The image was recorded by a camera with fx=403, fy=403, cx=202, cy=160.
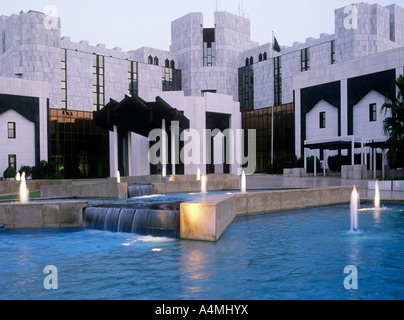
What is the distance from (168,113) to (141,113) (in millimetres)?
2518

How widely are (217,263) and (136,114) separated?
2449 centimetres

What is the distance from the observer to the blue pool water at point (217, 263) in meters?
5.61

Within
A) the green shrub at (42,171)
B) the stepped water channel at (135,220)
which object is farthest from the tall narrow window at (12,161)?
the stepped water channel at (135,220)

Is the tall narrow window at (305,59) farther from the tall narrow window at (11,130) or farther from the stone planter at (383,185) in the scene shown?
the stone planter at (383,185)

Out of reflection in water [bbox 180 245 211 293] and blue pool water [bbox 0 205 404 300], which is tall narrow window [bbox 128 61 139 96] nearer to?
blue pool water [bbox 0 205 404 300]

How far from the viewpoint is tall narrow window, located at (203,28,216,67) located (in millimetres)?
85250

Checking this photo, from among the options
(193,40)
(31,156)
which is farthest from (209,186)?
(193,40)

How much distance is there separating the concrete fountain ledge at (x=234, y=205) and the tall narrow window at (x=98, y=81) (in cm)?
6803

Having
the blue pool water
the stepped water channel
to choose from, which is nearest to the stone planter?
the blue pool water

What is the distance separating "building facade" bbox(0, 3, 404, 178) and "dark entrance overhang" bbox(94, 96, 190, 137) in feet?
6.12

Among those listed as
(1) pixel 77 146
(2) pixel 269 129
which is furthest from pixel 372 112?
(1) pixel 77 146

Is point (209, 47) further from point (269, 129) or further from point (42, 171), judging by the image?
point (42, 171)

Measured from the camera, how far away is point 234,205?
40.5 ft

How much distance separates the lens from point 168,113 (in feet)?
94.8
